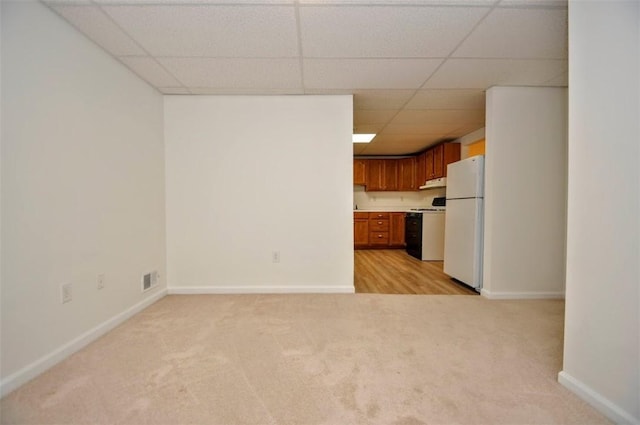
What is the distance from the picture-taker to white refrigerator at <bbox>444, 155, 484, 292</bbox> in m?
2.95

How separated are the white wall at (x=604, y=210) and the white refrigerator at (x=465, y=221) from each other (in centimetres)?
164

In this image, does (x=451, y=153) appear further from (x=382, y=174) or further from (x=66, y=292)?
(x=66, y=292)

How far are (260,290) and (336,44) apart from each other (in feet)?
7.79

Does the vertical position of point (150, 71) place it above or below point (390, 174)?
above

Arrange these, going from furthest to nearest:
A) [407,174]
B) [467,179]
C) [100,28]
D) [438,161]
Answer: [407,174], [438,161], [467,179], [100,28]

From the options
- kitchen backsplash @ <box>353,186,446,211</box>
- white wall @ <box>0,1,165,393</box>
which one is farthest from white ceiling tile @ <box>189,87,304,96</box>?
kitchen backsplash @ <box>353,186,446,211</box>

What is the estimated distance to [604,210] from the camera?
1196mm

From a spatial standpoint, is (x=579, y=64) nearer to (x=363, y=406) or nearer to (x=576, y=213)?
(x=576, y=213)

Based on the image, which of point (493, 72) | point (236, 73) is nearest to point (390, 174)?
point (493, 72)

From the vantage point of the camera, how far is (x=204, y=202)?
286 centimetres

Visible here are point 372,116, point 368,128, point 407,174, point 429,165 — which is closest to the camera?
point 372,116

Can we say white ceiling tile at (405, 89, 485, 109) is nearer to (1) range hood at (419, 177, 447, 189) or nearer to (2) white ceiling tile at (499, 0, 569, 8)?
(2) white ceiling tile at (499, 0, 569, 8)

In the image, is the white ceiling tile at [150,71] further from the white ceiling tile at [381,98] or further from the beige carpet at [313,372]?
the beige carpet at [313,372]

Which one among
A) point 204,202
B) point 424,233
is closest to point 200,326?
point 204,202
